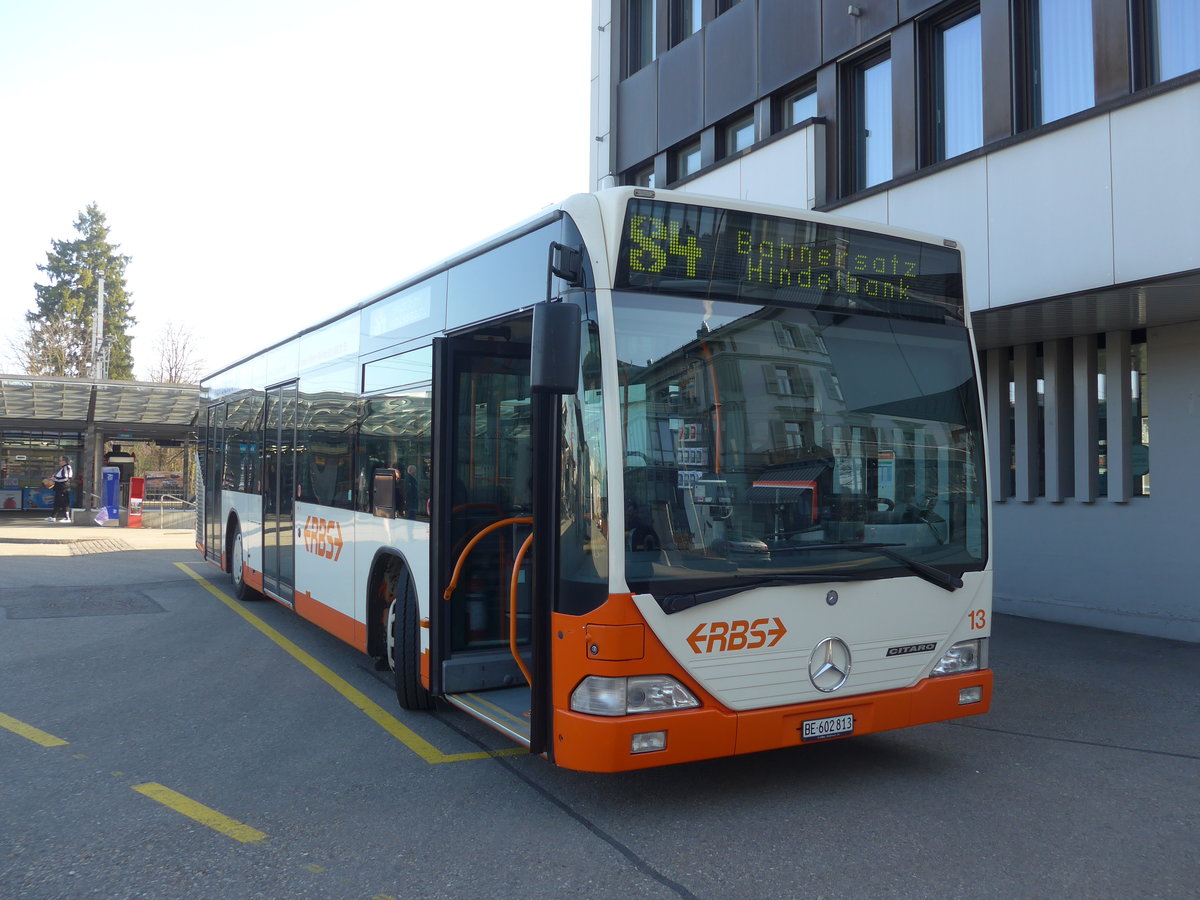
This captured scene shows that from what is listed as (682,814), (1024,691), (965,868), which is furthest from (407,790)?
(1024,691)

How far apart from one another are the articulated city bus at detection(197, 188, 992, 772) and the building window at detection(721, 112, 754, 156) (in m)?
10.1

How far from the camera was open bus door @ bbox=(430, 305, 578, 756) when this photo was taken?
230 inches

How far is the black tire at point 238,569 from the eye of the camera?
11797mm

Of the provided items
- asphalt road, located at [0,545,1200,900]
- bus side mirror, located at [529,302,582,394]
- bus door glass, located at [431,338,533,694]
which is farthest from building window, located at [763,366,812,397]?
asphalt road, located at [0,545,1200,900]

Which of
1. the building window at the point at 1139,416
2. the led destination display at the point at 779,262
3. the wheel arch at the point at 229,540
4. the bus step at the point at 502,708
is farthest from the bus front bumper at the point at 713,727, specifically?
the wheel arch at the point at 229,540

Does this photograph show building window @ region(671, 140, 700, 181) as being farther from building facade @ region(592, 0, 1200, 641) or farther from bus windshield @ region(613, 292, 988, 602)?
bus windshield @ region(613, 292, 988, 602)

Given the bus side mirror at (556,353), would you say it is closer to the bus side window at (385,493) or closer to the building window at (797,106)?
the bus side window at (385,493)

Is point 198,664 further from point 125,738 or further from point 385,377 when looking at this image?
point 385,377

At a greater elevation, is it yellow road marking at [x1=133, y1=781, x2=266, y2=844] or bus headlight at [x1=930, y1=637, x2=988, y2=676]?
bus headlight at [x1=930, y1=637, x2=988, y2=676]

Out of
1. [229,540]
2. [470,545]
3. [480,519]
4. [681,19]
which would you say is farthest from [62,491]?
[470,545]

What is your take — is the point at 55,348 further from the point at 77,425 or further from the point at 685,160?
the point at 685,160

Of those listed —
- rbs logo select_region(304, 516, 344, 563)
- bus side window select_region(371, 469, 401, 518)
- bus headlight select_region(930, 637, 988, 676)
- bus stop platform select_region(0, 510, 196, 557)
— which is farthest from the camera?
bus stop platform select_region(0, 510, 196, 557)

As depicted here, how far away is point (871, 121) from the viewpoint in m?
13.0

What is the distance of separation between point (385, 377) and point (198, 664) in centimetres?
324
